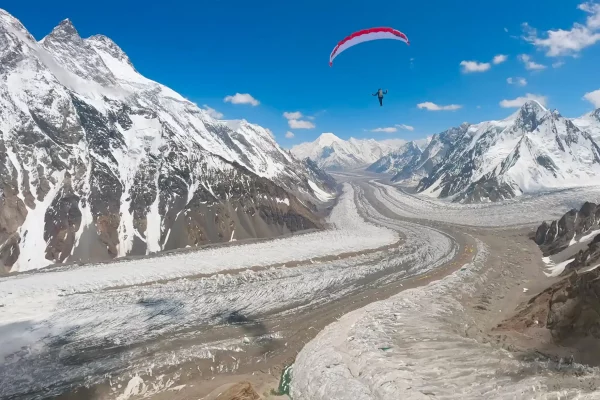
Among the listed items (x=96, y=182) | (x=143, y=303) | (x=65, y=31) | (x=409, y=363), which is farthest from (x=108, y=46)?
(x=409, y=363)

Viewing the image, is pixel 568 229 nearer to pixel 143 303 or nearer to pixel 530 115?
pixel 143 303

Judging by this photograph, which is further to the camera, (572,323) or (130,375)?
(130,375)

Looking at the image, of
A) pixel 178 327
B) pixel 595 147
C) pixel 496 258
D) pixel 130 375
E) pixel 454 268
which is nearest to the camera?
pixel 130 375

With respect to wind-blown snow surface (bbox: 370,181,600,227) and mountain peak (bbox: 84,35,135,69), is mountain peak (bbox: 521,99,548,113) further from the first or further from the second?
mountain peak (bbox: 84,35,135,69)

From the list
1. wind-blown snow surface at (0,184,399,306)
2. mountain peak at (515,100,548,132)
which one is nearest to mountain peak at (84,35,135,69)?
wind-blown snow surface at (0,184,399,306)

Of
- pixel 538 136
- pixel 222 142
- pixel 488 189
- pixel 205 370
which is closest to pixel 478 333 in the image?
pixel 205 370

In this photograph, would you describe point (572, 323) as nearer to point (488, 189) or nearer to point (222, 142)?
point (488, 189)

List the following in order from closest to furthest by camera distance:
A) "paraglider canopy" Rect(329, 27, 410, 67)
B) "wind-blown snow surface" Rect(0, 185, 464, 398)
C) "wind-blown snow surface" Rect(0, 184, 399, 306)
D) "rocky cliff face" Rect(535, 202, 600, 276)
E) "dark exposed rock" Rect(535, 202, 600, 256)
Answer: "wind-blown snow surface" Rect(0, 185, 464, 398) < "paraglider canopy" Rect(329, 27, 410, 67) < "wind-blown snow surface" Rect(0, 184, 399, 306) < "rocky cliff face" Rect(535, 202, 600, 276) < "dark exposed rock" Rect(535, 202, 600, 256)
